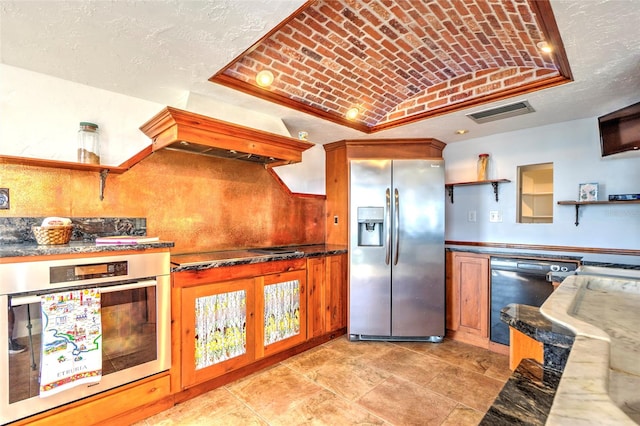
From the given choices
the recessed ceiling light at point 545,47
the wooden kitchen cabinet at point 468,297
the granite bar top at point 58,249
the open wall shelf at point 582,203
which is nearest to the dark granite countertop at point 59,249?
the granite bar top at point 58,249

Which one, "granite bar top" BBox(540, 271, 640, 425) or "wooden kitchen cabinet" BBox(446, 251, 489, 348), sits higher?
"granite bar top" BBox(540, 271, 640, 425)

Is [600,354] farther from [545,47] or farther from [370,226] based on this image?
[370,226]

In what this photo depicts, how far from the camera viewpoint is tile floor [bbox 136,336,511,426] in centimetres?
196

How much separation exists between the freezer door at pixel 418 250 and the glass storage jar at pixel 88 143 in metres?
2.54

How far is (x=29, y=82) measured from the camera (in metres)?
2.04

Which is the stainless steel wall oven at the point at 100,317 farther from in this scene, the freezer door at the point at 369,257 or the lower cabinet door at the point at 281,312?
the freezer door at the point at 369,257

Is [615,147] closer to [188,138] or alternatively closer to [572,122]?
[572,122]

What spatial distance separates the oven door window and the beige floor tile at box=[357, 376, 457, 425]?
57.6 inches

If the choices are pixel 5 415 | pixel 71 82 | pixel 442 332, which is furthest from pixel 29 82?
pixel 442 332

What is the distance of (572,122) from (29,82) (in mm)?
4405

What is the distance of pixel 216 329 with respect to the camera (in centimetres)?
225

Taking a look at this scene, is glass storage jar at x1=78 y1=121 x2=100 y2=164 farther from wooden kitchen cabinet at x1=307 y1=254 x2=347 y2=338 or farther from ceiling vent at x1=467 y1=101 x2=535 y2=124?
ceiling vent at x1=467 y1=101 x2=535 y2=124

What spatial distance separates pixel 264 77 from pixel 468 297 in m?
2.77

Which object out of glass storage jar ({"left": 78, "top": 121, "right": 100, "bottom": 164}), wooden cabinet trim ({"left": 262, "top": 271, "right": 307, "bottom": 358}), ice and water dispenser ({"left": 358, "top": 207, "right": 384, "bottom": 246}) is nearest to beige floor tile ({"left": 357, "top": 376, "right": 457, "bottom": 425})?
wooden cabinet trim ({"left": 262, "top": 271, "right": 307, "bottom": 358})
